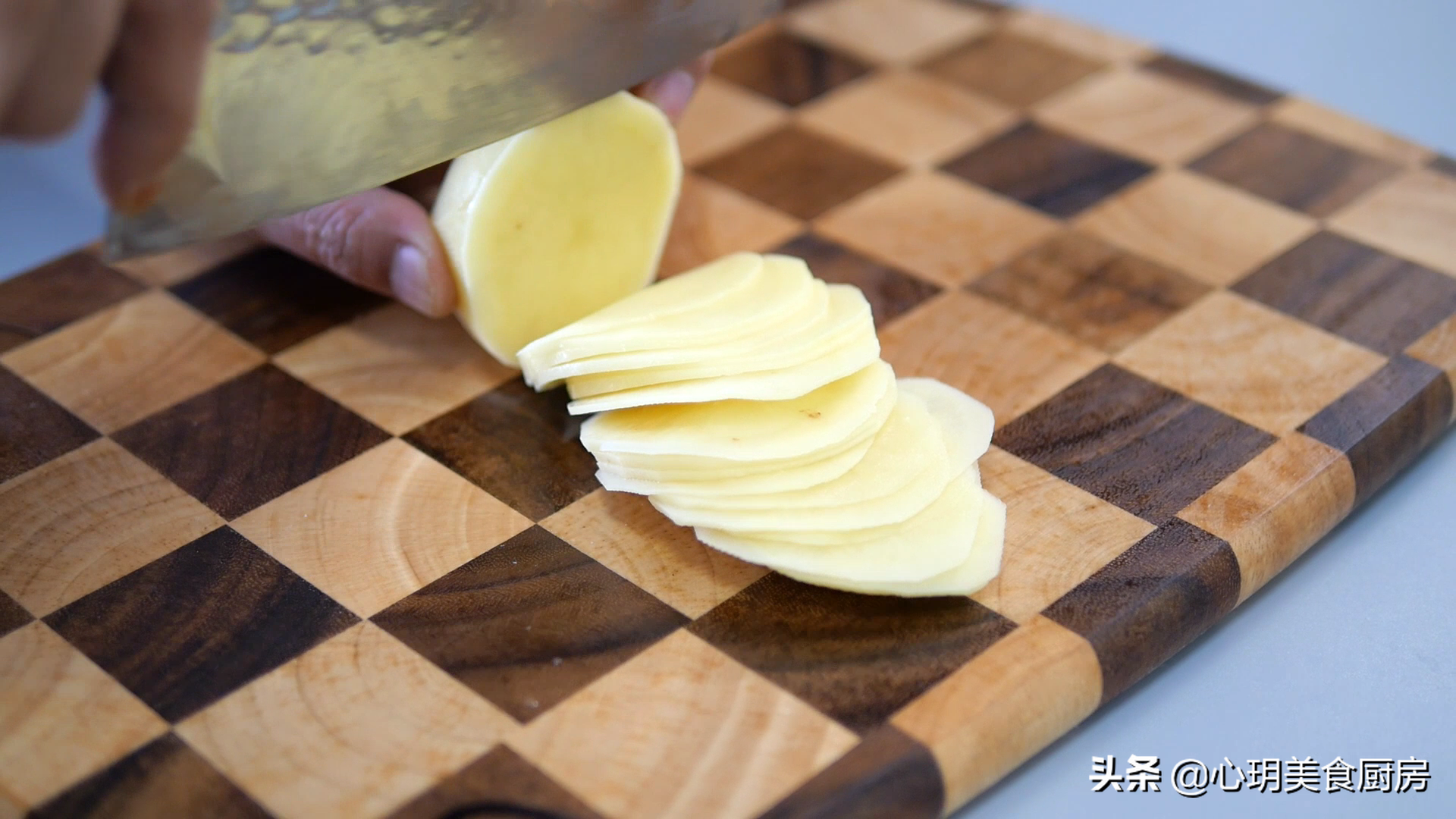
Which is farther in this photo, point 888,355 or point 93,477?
point 888,355

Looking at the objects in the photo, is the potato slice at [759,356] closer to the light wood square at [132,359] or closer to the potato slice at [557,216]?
the potato slice at [557,216]

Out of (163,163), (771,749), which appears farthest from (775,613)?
(163,163)

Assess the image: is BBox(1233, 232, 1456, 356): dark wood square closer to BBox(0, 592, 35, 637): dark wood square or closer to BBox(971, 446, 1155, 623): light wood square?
BBox(971, 446, 1155, 623): light wood square

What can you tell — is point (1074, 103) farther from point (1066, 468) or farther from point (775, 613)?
point (775, 613)

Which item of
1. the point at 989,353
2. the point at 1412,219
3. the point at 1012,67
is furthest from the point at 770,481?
the point at 1012,67

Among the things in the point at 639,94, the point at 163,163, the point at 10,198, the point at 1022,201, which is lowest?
the point at 10,198

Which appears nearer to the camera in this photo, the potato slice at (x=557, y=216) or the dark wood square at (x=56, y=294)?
the potato slice at (x=557, y=216)

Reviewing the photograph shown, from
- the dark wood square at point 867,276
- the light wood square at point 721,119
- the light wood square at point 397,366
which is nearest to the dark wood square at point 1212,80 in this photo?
the light wood square at point 721,119

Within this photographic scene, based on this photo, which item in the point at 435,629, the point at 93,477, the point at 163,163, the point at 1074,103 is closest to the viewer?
the point at 163,163
